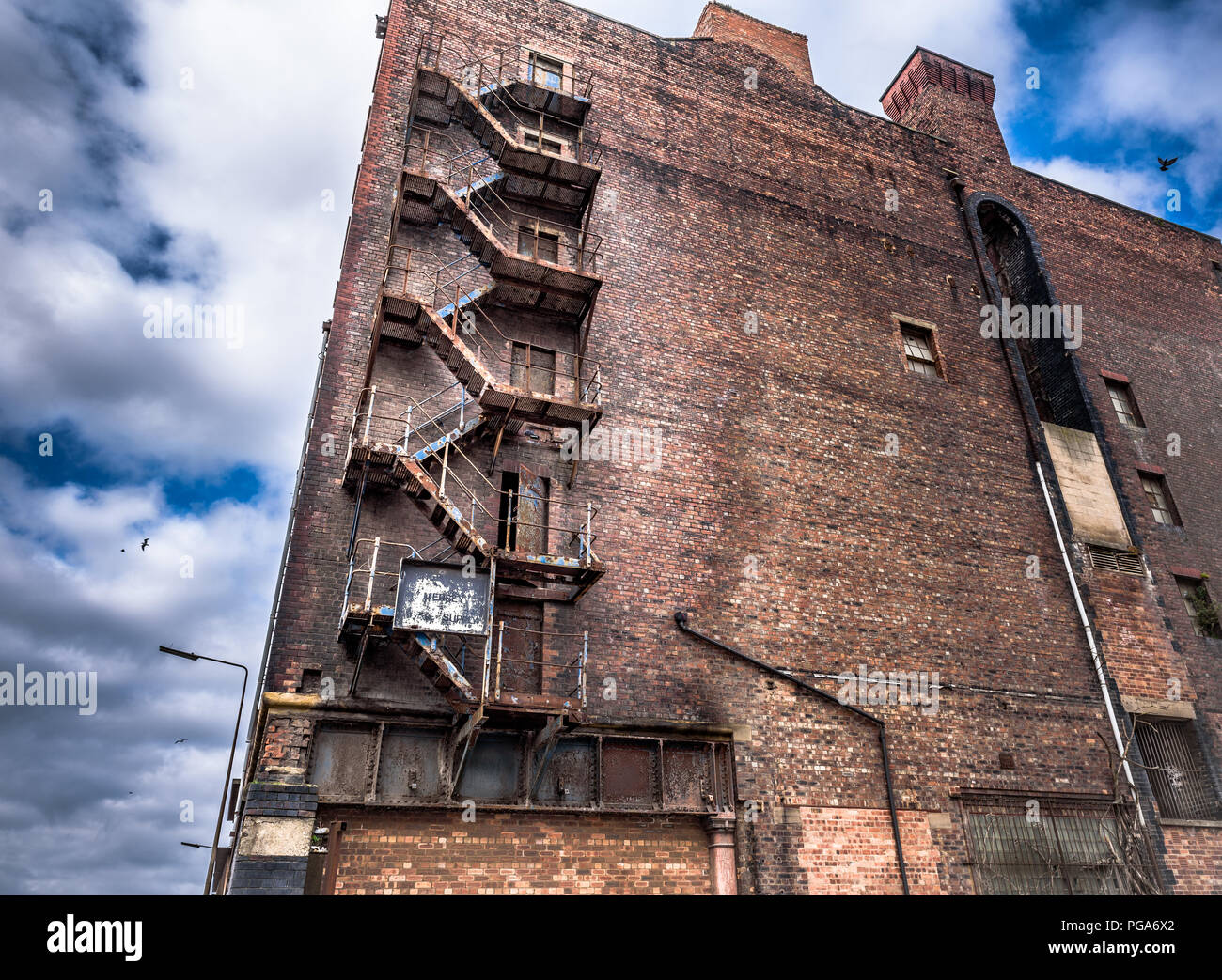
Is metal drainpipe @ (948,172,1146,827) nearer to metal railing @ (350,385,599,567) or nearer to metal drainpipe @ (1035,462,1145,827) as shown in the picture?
metal drainpipe @ (1035,462,1145,827)

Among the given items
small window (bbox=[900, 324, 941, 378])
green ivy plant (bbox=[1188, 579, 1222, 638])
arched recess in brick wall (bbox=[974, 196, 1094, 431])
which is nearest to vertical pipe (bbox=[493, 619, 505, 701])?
small window (bbox=[900, 324, 941, 378])

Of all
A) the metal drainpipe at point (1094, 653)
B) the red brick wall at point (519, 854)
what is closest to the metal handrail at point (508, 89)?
the red brick wall at point (519, 854)

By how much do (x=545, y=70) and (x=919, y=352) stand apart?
430 inches

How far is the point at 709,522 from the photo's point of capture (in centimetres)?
1477

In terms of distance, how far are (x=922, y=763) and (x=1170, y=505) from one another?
11499 mm

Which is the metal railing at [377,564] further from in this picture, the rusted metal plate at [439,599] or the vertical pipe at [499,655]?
the vertical pipe at [499,655]

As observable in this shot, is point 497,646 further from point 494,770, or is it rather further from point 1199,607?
point 1199,607

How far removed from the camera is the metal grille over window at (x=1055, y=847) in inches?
537

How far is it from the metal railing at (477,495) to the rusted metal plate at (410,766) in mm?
3169

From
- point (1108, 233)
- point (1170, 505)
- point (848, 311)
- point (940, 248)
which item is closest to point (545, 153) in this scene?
point (848, 311)

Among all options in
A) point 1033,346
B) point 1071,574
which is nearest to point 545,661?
point 1071,574
